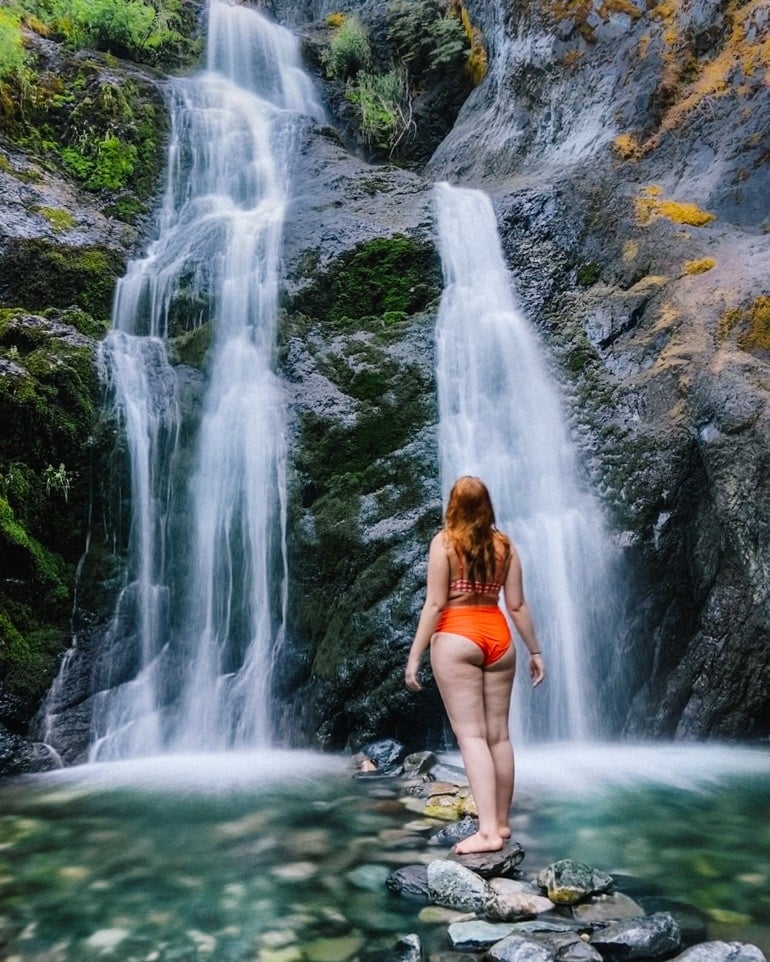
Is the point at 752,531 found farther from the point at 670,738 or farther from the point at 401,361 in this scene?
the point at 401,361

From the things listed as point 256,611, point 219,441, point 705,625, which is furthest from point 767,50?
point 256,611

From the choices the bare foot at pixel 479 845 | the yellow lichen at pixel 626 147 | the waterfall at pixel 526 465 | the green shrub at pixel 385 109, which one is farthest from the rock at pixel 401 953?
the green shrub at pixel 385 109

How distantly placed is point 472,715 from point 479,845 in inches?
26.6

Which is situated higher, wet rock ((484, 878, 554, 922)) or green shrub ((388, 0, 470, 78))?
green shrub ((388, 0, 470, 78))

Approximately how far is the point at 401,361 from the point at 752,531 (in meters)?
4.28

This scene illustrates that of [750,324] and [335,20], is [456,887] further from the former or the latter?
[335,20]

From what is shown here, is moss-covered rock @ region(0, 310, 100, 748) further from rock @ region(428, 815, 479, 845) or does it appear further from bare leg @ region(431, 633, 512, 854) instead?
bare leg @ region(431, 633, 512, 854)

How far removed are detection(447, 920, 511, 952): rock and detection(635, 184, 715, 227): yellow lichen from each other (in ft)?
29.5

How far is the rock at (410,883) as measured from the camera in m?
3.66

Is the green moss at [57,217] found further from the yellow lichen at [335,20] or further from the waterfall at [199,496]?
the yellow lichen at [335,20]

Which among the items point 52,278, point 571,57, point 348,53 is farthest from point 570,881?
point 348,53

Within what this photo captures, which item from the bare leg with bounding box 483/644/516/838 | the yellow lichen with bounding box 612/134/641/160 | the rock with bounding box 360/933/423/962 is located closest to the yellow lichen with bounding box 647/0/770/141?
the yellow lichen with bounding box 612/134/641/160

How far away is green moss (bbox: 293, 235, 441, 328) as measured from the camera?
999 cm

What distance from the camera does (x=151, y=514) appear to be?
8.41 meters
